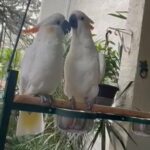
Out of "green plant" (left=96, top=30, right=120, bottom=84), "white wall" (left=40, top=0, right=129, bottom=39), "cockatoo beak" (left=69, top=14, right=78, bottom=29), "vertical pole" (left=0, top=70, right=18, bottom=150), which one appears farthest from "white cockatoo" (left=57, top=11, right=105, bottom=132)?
"white wall" (left=40, top=0, right=129, bottom=39)

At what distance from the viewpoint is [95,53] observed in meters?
1.16

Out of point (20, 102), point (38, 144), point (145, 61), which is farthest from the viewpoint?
point (38, 144)

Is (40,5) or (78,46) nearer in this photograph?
(78,46)

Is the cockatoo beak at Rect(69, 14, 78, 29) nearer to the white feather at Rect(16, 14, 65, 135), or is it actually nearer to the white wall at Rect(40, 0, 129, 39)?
the white feather at Rect(16, 14, 65, 135)

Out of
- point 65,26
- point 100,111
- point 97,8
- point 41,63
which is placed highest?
point 97,8

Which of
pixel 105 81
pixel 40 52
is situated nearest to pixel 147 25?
pixel 105 81

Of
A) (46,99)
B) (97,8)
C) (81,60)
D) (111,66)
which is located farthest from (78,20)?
(97,8)

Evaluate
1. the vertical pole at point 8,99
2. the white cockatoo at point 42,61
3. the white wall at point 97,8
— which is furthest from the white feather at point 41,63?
the white wall at point 97,8

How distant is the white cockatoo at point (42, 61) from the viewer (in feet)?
3.52

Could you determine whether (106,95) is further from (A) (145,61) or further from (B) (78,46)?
(B) (78,46)

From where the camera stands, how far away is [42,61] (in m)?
1.07

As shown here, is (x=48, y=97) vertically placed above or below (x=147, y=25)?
below

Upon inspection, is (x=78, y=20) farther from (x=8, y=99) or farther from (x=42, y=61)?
(x=8, y=99)

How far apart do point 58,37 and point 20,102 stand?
262 millimetres
